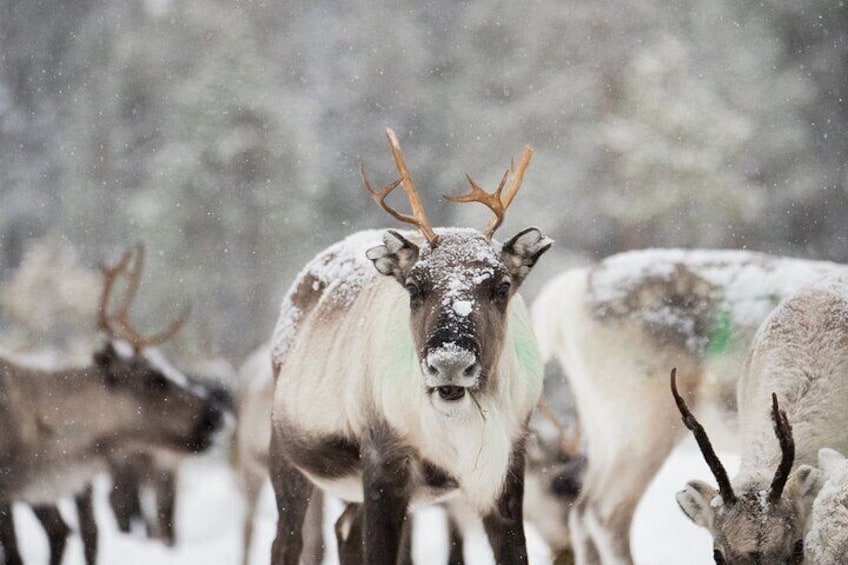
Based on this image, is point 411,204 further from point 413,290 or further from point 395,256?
point 413,290

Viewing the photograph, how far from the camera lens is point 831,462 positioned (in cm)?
467

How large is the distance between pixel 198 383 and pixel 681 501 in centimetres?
615

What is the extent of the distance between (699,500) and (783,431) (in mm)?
455

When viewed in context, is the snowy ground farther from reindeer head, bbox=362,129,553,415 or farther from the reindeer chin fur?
reindeer head, bbox=362,129,553,415

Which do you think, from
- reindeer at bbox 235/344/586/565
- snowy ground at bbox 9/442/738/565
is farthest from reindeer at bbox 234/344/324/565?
snowy ground at bbox 9/442/738/565

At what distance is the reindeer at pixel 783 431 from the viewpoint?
14.6ft

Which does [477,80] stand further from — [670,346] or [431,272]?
[431,272]

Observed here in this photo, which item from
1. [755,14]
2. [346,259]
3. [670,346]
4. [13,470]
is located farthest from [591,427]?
[755,14]

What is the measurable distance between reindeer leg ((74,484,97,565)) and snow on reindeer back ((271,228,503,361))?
274cm

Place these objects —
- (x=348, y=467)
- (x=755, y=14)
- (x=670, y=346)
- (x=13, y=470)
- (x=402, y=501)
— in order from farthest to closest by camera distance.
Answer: (x=755, y=14), (x=13, y=470), (x=670, y=346), (x=348, y=467), (x=402, y=501)

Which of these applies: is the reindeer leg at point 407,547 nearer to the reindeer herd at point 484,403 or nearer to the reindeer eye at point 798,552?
the reindeer herd at point 484,403

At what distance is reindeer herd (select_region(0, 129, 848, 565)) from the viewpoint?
4777 millimetres

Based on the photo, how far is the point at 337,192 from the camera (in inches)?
905

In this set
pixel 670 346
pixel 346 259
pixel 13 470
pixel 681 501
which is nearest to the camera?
pixel 681 501
